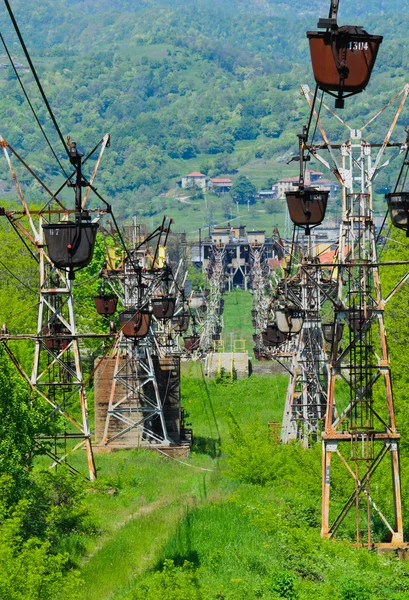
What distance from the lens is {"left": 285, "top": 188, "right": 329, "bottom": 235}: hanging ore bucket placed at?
2486 cm

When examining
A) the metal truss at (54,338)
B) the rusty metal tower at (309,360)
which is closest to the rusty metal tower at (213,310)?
the rusty metal tower at (309,360)

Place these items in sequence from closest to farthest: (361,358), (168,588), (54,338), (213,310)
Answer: (168,588) → (361,358) → (54,338) → (213,310)

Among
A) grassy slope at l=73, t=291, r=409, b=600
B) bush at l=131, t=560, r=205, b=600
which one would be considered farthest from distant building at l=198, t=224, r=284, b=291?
bush at l=131, t=560, r=205, b=600

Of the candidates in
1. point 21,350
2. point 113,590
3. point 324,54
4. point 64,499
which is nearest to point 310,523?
point 64,499

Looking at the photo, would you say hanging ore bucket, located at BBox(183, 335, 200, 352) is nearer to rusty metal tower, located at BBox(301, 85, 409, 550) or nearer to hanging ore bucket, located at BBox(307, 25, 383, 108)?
rusty metal tower, located at BBox(301, 85, 409, 550)

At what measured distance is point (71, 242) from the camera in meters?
20.5

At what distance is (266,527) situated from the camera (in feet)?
102

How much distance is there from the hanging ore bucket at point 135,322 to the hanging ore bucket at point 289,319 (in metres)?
4.17

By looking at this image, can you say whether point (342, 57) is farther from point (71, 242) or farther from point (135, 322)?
point (135, 322)

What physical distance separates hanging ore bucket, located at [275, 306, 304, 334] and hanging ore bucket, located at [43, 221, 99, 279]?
2442 centimetres

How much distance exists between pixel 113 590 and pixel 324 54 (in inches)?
468

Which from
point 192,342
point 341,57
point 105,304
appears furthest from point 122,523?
point 192,342

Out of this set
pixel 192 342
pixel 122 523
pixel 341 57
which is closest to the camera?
pixel 341 57

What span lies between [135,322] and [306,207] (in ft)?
68.5
